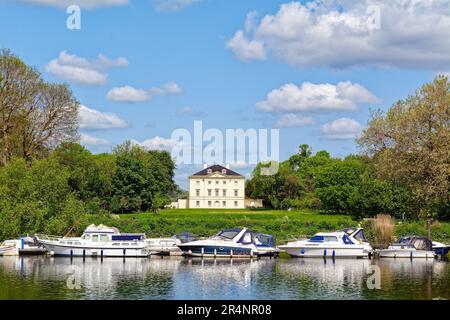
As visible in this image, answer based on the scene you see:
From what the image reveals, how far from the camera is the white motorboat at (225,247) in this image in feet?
171

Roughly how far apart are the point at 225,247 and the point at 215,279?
13.7 meters

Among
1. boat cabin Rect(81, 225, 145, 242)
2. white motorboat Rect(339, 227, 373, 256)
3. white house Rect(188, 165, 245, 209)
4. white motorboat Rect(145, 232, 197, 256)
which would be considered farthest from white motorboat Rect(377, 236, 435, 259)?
white house Rect(188, 165, 245, 209)

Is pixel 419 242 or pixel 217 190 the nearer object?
pixel 419 242

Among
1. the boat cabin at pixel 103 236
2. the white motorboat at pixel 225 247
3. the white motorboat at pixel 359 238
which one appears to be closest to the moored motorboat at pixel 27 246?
the boat cabin at pixel 103 236

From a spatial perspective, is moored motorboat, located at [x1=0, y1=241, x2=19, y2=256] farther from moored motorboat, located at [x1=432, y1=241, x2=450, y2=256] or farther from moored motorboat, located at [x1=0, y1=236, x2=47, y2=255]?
moored motorboat, located at [x1=432, y1=241, x2=450, y2=256]

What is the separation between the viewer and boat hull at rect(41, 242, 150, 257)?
51812 millimetres

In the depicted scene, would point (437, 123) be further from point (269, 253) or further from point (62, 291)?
point (62, 291)

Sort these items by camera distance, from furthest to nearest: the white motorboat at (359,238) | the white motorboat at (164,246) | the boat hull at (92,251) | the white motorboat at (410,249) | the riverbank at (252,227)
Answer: the riverbank at (252,227)
the white motorboat at (164,246)
the white motorboat at (359,238)
the white motorboat at (410,249)
the boat hull at (92,251)

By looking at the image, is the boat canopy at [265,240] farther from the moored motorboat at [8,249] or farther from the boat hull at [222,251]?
the moored motorboat at [8,249]

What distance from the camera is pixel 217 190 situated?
168125 millimetres

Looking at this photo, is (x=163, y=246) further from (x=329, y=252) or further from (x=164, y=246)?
(x=329, y=252)

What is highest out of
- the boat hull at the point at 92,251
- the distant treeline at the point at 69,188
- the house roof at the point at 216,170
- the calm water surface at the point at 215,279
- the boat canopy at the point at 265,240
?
the house roof at the point at 216,170

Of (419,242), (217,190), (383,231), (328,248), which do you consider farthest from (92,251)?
(217,190)

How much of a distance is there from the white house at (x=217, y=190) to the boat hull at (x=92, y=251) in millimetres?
113700
